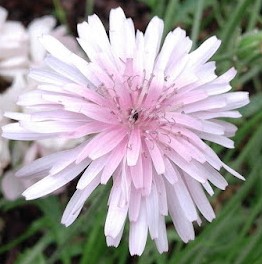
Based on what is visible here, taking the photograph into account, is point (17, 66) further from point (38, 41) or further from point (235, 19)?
point (235, 19)

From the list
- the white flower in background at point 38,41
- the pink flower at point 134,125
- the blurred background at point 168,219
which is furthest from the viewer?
the white flower in background at point 38,41

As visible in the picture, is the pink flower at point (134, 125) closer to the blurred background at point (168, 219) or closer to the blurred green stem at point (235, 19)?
the blurred background at point (168, 219)

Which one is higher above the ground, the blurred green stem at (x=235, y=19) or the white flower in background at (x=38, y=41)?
the blurred green stem at (x=235, y=19)

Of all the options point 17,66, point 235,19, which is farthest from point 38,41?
point 235,19

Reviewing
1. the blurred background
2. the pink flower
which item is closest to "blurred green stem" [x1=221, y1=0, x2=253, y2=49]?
the blurred background

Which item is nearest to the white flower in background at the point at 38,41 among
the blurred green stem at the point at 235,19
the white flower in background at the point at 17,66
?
the white flower in background at the point at 17,66
